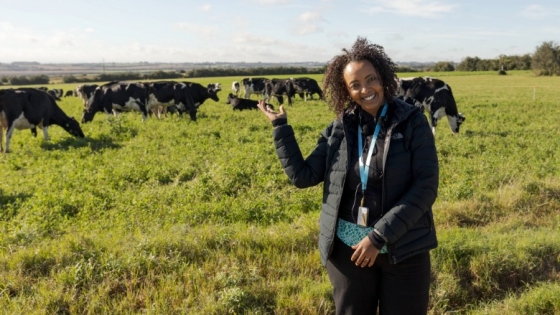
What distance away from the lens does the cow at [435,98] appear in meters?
15.9

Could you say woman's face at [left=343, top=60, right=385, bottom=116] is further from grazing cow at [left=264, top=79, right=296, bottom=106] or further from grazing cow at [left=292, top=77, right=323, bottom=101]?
grazing cow at [left=292, top=77, right=323, bottom=101]

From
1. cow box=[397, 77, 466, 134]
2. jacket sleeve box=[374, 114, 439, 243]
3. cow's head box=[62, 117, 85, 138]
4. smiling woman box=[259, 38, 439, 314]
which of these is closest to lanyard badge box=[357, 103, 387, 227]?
smiling woman box=[259, 38, 439, 314]

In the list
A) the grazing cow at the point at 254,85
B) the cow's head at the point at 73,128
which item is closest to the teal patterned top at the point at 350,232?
the cow's head at the point at 73,128

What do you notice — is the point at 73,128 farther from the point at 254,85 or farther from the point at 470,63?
the point at 470,63

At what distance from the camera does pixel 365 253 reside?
2797 millimetres

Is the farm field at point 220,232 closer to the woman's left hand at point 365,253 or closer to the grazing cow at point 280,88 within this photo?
the woman's left hand at point 365,253

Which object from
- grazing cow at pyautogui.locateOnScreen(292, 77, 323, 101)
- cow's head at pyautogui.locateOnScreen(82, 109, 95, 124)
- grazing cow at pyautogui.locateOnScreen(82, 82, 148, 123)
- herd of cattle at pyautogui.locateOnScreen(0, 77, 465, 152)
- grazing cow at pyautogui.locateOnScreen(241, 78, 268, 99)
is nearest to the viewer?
herd of cattle at pyautogui.locateOnScreen(0, 77, 465, 152)

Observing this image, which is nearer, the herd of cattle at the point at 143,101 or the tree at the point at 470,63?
the herd of cattle at the point at 143,101

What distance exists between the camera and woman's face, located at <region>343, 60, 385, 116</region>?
3008mm

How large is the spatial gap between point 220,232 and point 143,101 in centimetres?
1692

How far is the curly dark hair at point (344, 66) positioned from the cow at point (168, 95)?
19.2m

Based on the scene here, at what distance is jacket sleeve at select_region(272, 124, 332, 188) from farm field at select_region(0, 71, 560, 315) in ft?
4.99

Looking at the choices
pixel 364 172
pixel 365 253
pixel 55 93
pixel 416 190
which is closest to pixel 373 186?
pixel 364 172

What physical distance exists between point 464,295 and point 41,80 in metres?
88.2
